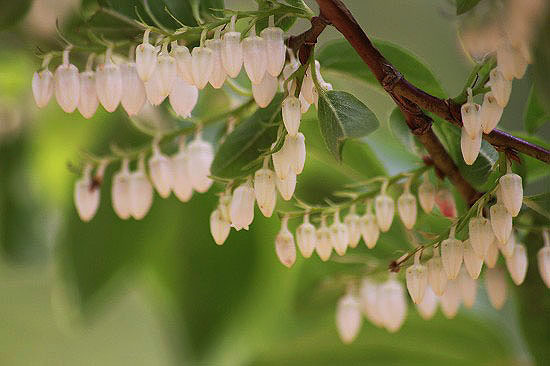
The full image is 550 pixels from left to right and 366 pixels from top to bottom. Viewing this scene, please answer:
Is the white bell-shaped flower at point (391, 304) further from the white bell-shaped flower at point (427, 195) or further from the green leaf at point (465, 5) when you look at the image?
the green leaf at point (465, 5)

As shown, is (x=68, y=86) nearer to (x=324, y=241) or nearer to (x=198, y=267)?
(x=324, y=241)

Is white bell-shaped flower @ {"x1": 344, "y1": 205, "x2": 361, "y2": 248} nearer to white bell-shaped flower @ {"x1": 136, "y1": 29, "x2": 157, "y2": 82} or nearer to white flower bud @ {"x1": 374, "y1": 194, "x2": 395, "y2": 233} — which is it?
white flower bud @ {"x1": 374, "y1": 194, "x2": 395, "y2": 233}

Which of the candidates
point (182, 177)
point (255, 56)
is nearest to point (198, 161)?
point (182, 177)

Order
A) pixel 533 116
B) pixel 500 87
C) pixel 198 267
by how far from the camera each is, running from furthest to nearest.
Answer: pixel 198 267 < pixel 533 116 < pixel 500 87

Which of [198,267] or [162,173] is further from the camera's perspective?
[198,267]

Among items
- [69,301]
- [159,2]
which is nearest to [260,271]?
[69,301]

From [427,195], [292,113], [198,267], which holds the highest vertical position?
[292,113]

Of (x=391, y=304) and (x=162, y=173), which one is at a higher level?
(x=162, y=173)
